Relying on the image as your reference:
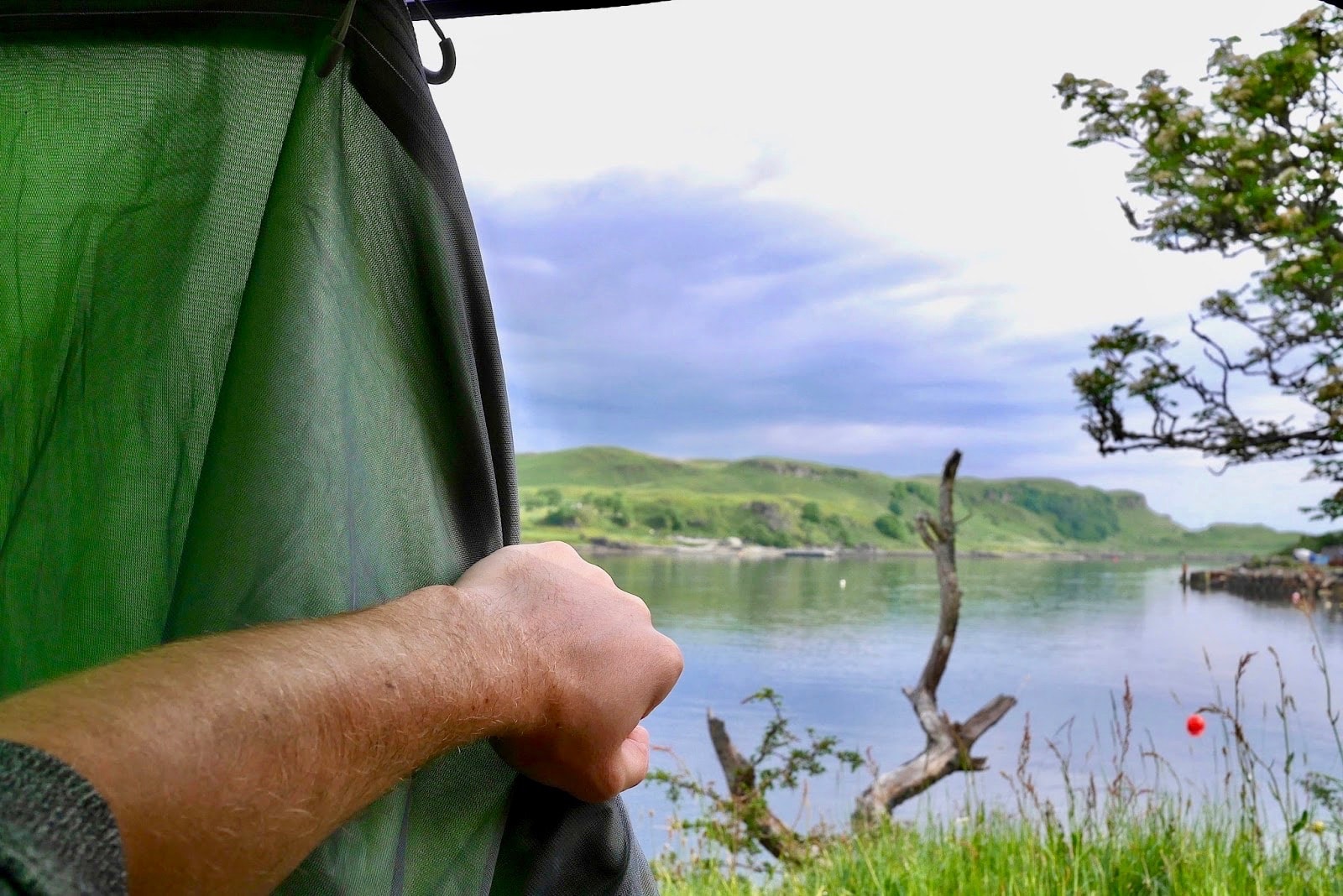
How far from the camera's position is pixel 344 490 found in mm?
562

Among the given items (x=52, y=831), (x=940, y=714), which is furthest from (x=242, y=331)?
(x=940, y=714)

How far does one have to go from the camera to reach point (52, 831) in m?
0.26

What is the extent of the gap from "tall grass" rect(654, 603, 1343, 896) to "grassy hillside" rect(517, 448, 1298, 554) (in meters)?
10.7

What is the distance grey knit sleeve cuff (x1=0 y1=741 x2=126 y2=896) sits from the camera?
0.81ft

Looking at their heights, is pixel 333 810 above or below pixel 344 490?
below

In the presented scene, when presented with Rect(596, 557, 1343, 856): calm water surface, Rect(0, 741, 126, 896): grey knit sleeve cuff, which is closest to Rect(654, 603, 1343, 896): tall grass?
Rect(0, 741, 126, 896): grey knit sleeve cuff

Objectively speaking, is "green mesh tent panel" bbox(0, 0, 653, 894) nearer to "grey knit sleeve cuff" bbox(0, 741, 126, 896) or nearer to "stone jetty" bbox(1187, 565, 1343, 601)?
"grey knit sleeve cuff" bbox(0, 741, 126, 896)

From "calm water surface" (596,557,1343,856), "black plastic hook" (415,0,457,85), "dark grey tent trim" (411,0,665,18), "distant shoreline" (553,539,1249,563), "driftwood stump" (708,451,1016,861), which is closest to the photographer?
"black plastic hook" (415,0,457,85)

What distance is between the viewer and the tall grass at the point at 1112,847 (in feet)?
6.79

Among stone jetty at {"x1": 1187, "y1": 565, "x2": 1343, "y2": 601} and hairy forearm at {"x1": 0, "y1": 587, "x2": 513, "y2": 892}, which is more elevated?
hairy forearm at {"x1": 0, "y1": 587, "x2": 513, "y2": 892}

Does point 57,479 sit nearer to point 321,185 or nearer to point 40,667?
point 40,667

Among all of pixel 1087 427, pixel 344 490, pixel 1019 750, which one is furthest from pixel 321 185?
pixel 1087 427

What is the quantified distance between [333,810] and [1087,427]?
5210 millimetres

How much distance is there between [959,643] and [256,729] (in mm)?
18747
